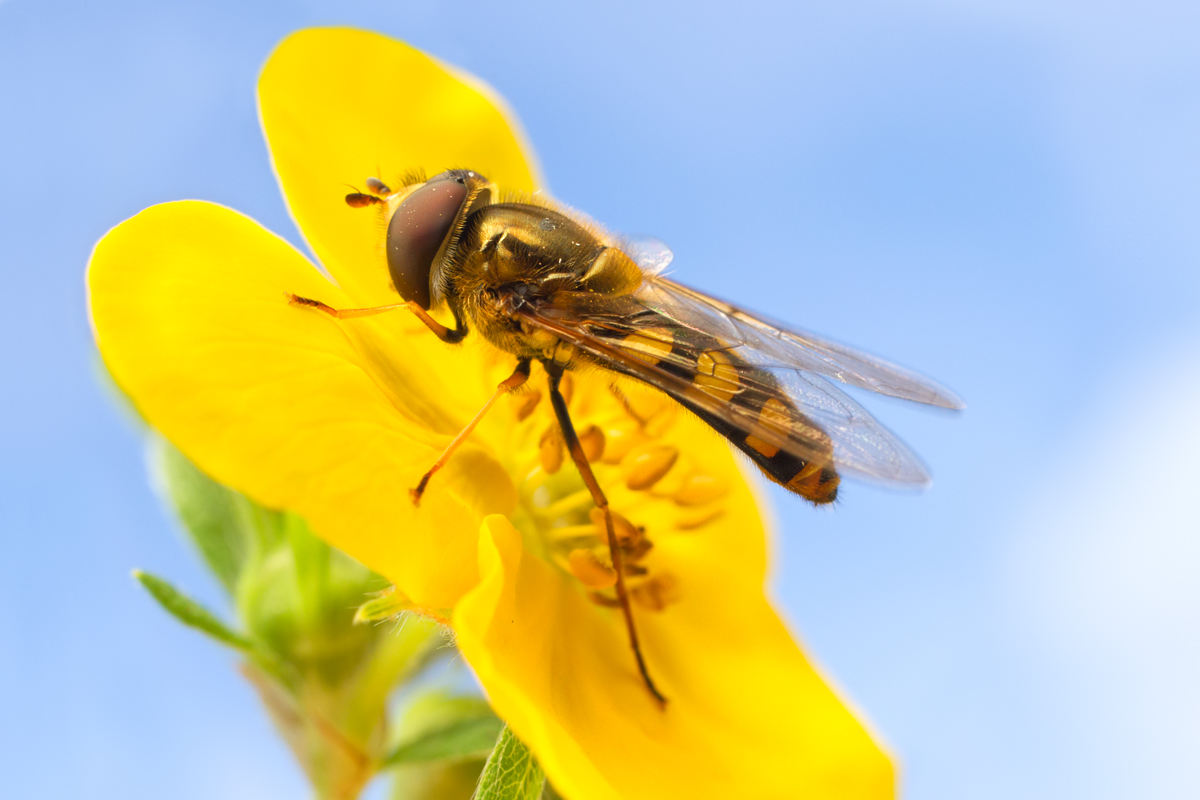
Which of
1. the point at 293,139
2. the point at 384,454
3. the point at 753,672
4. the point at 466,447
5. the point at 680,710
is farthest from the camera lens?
the point at 753,672

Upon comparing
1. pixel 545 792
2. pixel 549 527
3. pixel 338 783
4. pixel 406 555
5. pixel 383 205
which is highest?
pixel 383 205

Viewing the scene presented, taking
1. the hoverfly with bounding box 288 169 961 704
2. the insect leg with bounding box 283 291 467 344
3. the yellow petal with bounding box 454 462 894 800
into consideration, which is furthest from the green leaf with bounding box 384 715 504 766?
the insect leg with bounding box 283 291 467 344

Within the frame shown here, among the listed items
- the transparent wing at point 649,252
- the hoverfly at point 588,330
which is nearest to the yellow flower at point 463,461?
the hoverfly at point 588,330

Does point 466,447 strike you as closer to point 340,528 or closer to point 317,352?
point 317,352

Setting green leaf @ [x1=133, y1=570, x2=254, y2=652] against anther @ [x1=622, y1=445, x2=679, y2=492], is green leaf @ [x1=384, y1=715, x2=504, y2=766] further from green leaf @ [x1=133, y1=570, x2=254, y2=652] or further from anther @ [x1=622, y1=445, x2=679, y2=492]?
anther @ [x1=622, y1=445, x2=679, y2=492]

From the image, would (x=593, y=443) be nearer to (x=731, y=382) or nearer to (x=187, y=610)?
(x=731, y=382)

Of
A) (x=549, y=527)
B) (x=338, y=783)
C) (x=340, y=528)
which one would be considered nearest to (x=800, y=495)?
(x=549, y=527)

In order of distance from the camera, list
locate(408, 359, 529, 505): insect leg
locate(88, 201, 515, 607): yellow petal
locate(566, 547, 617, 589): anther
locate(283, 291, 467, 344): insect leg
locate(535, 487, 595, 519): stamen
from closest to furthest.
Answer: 1. locate(88, 201, 515, 607): yellow petal
2. locate(408, 359, 529, 505): insect leg
3. locate(283, 291, 467, 344): insect leg
4. locate(566, 547, 617, 589): anther
5. locate(535, 487, 595, 519): stamen

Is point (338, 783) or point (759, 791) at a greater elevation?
point (759, 791)
